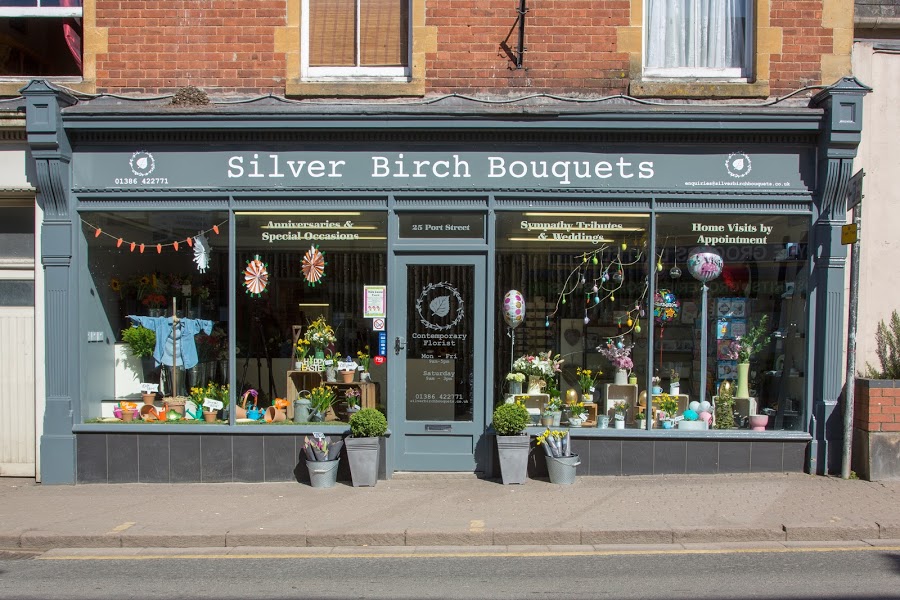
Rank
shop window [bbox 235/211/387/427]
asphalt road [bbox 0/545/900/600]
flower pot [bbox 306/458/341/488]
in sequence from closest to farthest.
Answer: asphalt road [bbox 0/545/900/600] → flower pot [bbox 306/458/341/488] → shop window [bbox 235/211/387/427]

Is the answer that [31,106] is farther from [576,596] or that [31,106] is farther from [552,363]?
[576,596]

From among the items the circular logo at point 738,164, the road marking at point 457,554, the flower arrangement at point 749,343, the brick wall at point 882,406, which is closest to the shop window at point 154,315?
the road marking at point 457,554

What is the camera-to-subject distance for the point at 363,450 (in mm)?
8695

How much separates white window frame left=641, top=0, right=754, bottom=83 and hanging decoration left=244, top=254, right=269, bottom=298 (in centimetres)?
497

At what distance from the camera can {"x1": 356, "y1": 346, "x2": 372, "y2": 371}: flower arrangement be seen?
9469 millimetres

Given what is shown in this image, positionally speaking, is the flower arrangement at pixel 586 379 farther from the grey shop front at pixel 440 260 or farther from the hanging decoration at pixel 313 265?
the hanging decoration at pixel 313 265

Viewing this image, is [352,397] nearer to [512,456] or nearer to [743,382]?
[512,456]

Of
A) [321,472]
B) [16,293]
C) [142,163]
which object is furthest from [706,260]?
[16,293]

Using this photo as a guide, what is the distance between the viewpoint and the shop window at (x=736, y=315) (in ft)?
30.5

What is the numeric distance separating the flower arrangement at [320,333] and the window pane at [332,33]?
9.94ft

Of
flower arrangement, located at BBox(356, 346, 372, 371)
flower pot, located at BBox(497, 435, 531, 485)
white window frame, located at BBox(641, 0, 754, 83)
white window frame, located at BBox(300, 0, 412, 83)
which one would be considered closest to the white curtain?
white window frame, located at BBox(641, 0, 754, 83)

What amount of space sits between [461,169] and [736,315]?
3659 mm

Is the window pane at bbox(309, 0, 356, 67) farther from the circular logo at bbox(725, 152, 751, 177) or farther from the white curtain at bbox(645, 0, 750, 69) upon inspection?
the circular logo at bbox(725, 152, 751, 177)

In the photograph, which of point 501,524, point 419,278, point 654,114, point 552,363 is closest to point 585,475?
point 552,363
